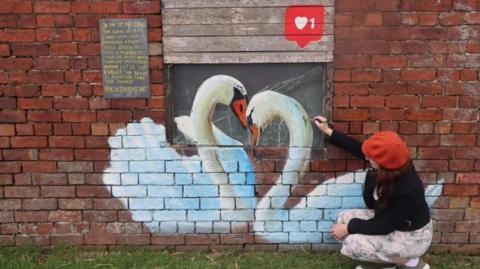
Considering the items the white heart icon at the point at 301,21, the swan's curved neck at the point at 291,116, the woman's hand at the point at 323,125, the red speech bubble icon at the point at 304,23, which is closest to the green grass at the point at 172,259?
the swan's curved neck at the point at 291,116

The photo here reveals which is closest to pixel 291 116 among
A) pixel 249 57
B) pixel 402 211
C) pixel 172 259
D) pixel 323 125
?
pixel 323 125

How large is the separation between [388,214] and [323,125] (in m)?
0.74

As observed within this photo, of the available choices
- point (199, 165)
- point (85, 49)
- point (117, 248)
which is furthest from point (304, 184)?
point (85, 49)

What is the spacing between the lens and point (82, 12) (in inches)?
135

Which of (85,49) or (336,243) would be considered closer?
(85,49)

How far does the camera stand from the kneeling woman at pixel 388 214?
3.09m

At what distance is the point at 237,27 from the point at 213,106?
58 cm

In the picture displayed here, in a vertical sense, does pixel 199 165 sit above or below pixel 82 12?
below

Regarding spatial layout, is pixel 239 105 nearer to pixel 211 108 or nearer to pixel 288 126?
pixel 211 108

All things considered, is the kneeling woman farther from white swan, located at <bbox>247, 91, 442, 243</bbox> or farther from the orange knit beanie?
white swan, located at <bbox>247, 91, 442, 243</bbox>

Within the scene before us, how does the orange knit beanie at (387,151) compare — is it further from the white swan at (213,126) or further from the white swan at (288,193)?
the white swan at (213,126)

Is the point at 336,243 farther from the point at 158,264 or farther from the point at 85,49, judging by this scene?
the point at 85,49

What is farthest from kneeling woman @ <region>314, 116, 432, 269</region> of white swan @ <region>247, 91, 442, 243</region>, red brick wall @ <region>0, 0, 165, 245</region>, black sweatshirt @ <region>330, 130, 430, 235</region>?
red brick wall @ <region>0, 0, 165, 245</region>

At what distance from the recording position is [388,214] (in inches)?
124
